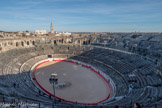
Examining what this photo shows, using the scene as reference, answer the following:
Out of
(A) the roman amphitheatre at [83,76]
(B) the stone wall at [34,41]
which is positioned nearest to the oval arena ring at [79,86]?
(A) the roman amphitheatre at [83,76]

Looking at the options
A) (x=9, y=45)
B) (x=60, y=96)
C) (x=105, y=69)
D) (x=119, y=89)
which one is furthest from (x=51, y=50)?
(x=119, y=89)

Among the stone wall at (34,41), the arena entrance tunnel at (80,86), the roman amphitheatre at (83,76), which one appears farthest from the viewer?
the stone wall at (34,41)

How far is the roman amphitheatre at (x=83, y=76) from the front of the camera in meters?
16.8

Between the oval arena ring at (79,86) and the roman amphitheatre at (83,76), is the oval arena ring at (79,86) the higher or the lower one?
the lower one

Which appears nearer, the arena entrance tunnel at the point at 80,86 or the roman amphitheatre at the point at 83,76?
the roman amphitheatre at the point at 83,76

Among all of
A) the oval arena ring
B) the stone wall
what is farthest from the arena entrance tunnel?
the stone wall

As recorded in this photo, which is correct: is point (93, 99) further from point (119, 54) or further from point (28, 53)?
point (28, 53)

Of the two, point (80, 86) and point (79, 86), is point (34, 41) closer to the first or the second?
point (79, 86)

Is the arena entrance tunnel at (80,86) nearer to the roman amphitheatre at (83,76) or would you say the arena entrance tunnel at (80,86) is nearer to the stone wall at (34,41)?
the roman amphitheatre at (83,76)

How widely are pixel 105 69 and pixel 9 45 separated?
36.7 metres

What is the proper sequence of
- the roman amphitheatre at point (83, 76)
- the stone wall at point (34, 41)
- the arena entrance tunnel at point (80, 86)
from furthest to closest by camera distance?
the stone wall at point (34, 41) < the arena entrance tunnel at point (80, 86) < the roman amphitheatre at point (83, 76)

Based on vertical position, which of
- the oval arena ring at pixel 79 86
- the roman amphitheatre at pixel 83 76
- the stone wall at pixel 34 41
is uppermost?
the stone wall at pixel 34 41

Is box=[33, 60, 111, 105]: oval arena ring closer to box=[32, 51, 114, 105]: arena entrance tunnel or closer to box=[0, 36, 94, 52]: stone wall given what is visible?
box=[32, 51, 114, 105]: arena entrance tunnel

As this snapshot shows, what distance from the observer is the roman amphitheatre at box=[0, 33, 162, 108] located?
16781 millimetres
